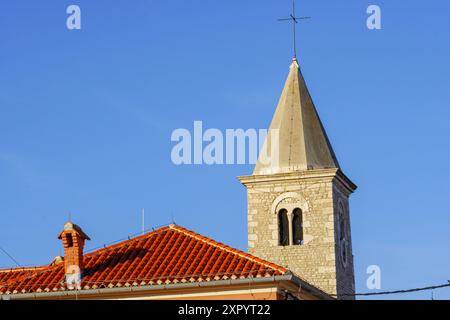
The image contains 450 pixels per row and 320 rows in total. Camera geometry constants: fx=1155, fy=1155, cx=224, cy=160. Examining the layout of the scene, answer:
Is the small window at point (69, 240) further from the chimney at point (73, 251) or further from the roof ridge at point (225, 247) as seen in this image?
the roof ridge at point (225, 247)

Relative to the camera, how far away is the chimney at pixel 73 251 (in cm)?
2627

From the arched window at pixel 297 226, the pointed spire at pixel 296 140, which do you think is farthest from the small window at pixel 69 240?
the pointed spire at pixel 296 140

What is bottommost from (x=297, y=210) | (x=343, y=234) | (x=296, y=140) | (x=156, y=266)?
(x=156, y=266)

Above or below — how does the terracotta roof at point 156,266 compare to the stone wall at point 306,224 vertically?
below

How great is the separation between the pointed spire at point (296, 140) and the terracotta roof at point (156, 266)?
627 inches

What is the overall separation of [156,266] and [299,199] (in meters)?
17.9

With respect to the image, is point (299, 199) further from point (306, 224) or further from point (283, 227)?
point (283, 227)

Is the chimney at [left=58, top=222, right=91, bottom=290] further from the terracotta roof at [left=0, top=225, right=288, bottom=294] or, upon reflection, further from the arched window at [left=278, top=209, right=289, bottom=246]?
the arched window at [left=278, top=209, right=289, bottom=246]

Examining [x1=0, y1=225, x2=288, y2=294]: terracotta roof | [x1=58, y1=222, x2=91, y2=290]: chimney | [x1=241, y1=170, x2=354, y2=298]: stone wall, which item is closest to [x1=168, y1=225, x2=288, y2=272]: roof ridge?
[x1=0, y1=225, x2=288, y2=294]: terracotta roof

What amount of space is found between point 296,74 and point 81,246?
65.3 ft

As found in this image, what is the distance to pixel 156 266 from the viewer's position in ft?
85.5

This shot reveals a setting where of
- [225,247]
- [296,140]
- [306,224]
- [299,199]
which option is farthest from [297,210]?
[225,247]

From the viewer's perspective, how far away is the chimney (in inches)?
1034
